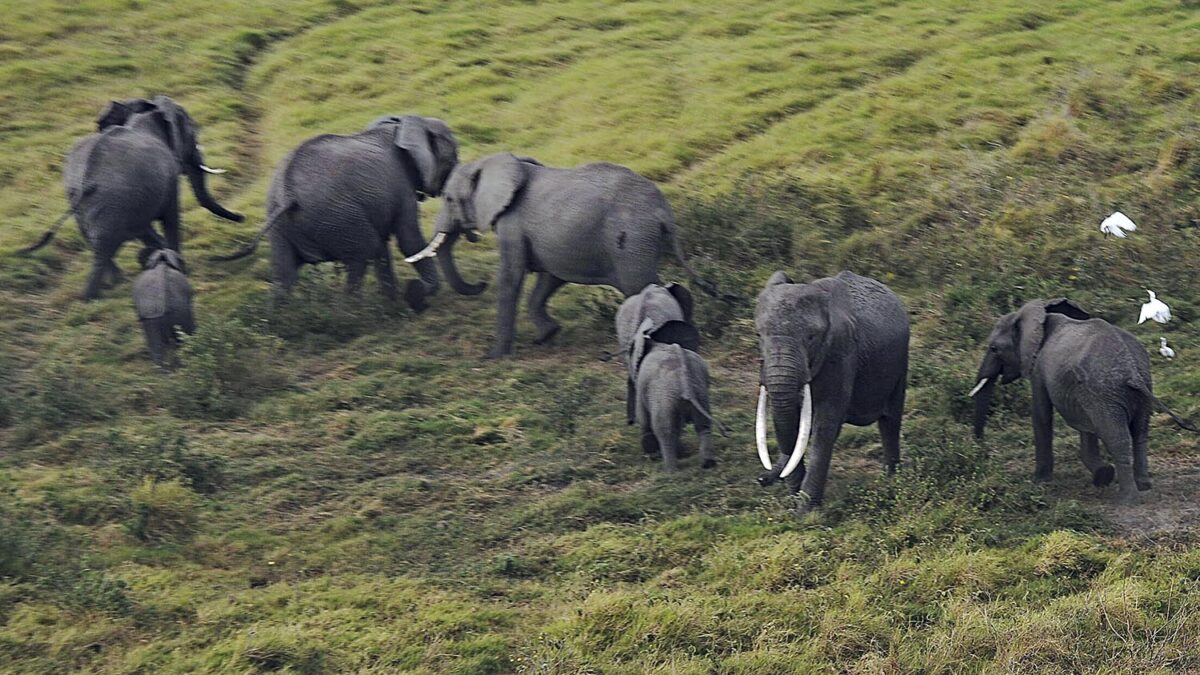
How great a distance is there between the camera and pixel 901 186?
1738 cm

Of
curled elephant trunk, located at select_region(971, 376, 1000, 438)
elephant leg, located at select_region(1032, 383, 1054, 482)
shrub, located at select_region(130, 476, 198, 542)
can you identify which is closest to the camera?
shrub, located at select_region(130, 476, 198, 542)

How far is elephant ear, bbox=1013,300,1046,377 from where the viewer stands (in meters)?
10.1

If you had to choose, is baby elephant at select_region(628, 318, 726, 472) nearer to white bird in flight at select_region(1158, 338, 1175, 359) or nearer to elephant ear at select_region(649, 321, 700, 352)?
elephant ear at select_region(649, 321, 700, 352)

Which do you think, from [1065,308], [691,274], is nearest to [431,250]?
[691,274]

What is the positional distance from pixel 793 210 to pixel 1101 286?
11.8 feet

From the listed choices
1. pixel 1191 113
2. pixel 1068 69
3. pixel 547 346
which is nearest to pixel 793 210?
pixel 547 346

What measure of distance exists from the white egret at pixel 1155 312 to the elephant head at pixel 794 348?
4700 mm

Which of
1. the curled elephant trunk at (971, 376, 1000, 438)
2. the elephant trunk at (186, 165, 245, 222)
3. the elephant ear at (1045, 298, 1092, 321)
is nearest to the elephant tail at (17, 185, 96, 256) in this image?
the elephant trunk at (186, 165, 245, 222)

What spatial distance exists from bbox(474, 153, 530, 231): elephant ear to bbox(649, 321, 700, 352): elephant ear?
109 inches

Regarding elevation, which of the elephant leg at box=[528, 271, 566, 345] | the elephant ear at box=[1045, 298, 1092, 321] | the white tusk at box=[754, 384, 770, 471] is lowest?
the elephant leg at box=[528, 271, 566, 345]

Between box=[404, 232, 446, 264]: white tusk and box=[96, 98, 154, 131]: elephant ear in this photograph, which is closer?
box=[404, 232, 446, 264]: white tusk

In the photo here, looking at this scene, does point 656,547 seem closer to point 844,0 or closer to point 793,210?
point 793,210

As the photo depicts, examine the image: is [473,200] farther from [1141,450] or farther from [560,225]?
[1141,450]

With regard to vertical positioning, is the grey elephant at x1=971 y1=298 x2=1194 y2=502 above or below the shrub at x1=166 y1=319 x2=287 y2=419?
above
